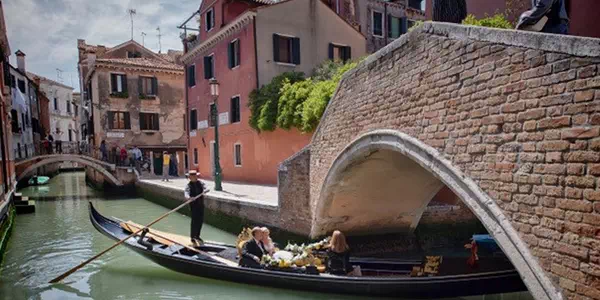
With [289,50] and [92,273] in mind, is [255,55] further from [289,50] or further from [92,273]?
[92,273]

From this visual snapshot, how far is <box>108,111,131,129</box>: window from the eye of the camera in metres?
20.1

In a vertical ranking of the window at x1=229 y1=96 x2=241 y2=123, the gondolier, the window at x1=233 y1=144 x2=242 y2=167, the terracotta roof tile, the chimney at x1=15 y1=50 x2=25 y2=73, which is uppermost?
the chimney at x1=15 y1=50 x2=25 y2=73

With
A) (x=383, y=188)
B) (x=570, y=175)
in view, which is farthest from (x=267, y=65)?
(x=570, y=175)

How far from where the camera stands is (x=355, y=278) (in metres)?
4.92

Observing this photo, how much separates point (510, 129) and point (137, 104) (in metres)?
20.6

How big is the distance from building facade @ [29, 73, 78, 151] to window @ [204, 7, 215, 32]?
23.5 m

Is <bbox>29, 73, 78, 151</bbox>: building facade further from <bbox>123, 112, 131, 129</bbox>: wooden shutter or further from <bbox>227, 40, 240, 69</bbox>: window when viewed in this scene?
<bbox>227, 40, 240, 69</bbox>: window

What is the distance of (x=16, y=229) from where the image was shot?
10.1 m

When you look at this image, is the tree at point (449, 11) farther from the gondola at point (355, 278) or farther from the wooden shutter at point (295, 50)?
the wooden shutter at point (295, 50)

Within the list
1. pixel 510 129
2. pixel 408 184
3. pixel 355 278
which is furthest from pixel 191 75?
pixel 510 129

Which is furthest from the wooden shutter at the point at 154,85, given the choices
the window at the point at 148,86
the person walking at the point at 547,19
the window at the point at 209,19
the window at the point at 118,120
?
the person walking at the point at 547,19

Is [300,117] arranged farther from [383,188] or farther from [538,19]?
[538,19]

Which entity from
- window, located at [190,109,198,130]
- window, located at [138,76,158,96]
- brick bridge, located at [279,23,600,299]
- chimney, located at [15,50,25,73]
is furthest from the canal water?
chimney, located at [15,50,25,73]

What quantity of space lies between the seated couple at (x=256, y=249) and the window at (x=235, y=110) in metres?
8.45
